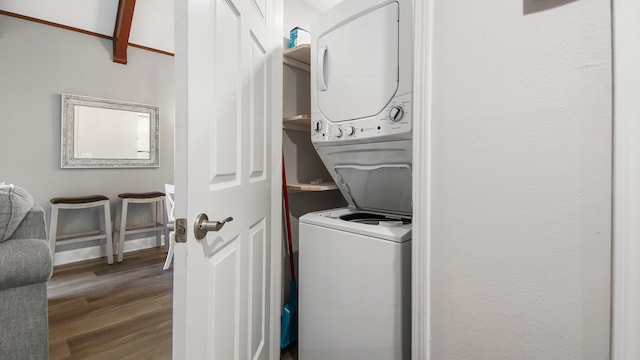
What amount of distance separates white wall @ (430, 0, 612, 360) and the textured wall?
3.98 metres

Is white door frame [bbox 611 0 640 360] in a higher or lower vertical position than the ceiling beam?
lower

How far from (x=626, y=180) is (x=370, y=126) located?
841 mm

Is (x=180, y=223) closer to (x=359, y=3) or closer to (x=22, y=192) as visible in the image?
(x=359, y=3)

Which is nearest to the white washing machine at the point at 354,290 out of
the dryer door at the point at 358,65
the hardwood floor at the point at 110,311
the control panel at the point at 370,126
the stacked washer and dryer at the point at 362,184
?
the stacked washer and dryer at the point at 362,184

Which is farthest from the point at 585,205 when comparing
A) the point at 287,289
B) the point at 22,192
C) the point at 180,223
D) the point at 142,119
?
the point at 142,119

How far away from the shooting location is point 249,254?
3.71 feet

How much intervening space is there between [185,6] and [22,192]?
1416 mm

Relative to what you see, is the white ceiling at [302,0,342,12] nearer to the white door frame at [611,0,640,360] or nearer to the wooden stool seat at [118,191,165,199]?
the white door frame at [611,0,640,360]

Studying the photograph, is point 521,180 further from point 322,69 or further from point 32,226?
point 32,226

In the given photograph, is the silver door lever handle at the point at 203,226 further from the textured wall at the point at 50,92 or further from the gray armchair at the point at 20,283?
the textured wall at the point at 50,92

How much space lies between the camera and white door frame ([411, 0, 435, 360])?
0.85 metres

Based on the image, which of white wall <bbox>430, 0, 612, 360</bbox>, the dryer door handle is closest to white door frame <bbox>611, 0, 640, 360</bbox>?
white wall <bbox>430, 0, 612, 360</bbox>

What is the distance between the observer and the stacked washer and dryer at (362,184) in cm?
110

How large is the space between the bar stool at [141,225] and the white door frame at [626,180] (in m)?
3.92
